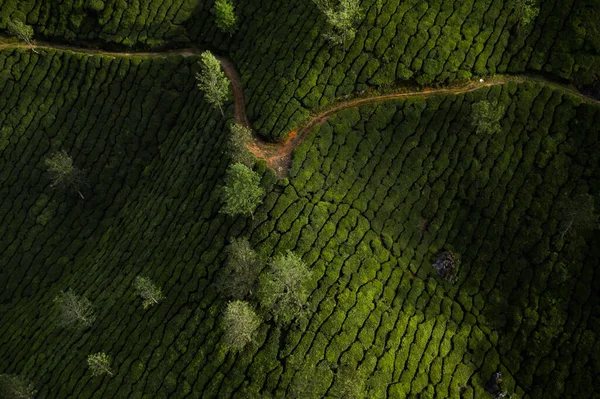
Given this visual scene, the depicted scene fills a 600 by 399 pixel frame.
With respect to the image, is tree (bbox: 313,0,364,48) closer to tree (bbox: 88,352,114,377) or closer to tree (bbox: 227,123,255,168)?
tree (bbox: 227,123,255,168)

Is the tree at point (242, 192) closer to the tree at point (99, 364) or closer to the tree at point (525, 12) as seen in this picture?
the tree at point (99, 364)

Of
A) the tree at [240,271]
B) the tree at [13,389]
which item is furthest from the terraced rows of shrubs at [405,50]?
the tree at [13,389]

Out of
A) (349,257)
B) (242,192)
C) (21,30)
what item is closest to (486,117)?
(349,257)

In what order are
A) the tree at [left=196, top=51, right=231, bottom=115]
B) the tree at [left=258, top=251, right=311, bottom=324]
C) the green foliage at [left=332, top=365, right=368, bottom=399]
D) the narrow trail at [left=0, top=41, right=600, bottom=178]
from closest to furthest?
the green foliage at [left=332, top=365, right=368, bottom=399] < the tree at [left=258, top=251, right=311, bottom=324] < the narrow trail at [left=0, top=41, right=600, bottom=178] < the tree at [left=196, top=51, right=231, bottom=115]

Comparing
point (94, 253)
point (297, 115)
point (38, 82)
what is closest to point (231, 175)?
point (297, 115)

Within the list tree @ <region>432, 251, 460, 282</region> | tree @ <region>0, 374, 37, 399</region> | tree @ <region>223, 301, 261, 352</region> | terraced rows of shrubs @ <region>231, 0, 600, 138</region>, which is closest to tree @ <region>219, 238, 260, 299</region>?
tree @ <region>223, 301, 261, 352</region>
